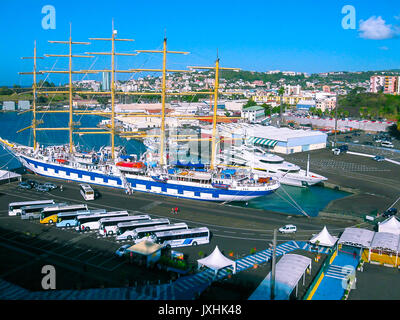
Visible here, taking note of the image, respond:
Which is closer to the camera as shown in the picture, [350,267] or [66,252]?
[350,267]

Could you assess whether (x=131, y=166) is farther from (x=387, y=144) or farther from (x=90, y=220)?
(x=387, y=144)

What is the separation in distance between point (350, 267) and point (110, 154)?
23.8 meters

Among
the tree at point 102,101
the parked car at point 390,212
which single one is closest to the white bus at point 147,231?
the parked car at point 390,212

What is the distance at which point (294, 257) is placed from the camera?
1416cm

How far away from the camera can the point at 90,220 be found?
63.9 ft

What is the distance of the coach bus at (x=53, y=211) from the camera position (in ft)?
64.3

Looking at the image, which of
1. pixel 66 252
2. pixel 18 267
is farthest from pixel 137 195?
pixel 18 267

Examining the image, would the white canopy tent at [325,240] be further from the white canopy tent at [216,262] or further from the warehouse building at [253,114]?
the warehouse building at [253,114]

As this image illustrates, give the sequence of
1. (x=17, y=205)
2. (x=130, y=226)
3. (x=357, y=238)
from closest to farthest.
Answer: (x=357, y=238) < (x=130, y=226) < (x=17, y=205)

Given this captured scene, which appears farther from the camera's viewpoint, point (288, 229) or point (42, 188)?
point (42, 188)

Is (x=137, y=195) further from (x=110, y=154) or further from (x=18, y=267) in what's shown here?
(x=18, y=267)

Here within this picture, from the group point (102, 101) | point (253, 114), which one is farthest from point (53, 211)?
point (102, 101)

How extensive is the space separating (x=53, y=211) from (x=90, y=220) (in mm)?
2531

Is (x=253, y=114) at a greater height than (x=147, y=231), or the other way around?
(x=253, y=114)
